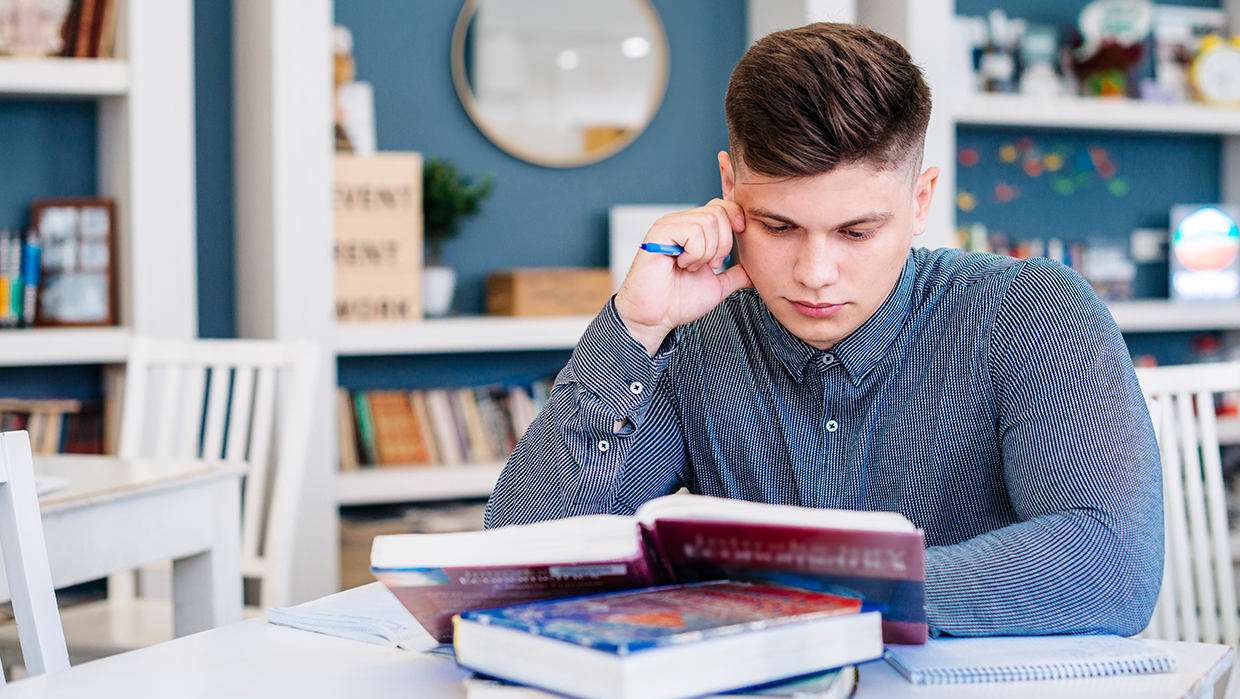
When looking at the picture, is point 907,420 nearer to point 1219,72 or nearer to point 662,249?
point 662,249

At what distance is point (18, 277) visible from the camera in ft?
8.52

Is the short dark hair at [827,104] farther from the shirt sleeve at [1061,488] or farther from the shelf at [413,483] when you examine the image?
the shelf at [413,483]

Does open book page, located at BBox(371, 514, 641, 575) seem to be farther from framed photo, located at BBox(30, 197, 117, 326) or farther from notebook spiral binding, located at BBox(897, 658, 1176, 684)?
framed photo, located at BBox(30, 197, 117, 326)

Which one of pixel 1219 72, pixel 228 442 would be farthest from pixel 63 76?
pixel 1219 72

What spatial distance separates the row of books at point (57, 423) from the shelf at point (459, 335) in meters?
0.63

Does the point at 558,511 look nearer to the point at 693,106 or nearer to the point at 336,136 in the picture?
the point at 336,136

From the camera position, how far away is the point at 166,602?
2.15m

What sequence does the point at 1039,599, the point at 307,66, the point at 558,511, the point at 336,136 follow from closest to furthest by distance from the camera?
the point at 1039,599, the point at 558,511, the point at 307,66, the point at 336,136

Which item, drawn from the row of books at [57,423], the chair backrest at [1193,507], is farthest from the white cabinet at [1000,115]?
the row of books at [57,423]

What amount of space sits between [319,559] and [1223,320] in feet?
9.21

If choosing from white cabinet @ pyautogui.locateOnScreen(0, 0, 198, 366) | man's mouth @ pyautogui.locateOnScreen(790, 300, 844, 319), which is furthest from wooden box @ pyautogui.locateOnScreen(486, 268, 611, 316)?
man's mouth @ pyautogui.locateOnScreen(790, 300, 844, 319)

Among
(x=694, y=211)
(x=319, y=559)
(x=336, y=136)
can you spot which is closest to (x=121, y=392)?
(x=319, y=559)

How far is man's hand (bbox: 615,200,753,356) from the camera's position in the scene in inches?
42.9

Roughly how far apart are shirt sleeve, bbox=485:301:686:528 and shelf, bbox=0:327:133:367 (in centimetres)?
181
